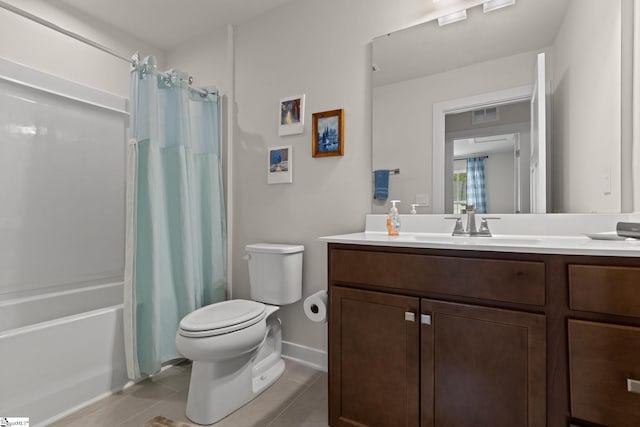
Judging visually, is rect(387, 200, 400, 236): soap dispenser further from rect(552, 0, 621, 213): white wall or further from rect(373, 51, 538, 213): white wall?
rect(552, 0, 621, 213): white wall

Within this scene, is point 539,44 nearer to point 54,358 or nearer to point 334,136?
point 334,136

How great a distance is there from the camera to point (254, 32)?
90.7 inches

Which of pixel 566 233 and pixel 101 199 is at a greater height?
pixel 101 199

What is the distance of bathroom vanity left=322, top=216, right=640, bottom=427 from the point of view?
855 mm

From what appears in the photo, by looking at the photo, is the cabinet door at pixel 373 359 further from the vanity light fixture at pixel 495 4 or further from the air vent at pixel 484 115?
the vanity light fixture at pixel 495 4

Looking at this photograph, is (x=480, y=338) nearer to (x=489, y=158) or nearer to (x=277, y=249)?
(x=489, y=158)

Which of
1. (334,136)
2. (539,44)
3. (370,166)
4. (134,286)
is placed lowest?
(134,286)

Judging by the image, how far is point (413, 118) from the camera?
1.73 metres

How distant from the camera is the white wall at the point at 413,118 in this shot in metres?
1.58

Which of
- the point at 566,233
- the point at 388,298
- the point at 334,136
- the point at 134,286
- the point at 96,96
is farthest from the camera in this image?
the point at 96,96

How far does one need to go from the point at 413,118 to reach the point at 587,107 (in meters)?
0.76

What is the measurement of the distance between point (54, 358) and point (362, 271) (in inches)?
60.5

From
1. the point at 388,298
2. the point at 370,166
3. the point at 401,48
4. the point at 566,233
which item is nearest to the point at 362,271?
the point at 388,298

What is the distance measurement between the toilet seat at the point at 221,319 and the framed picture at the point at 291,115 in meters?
1.18
